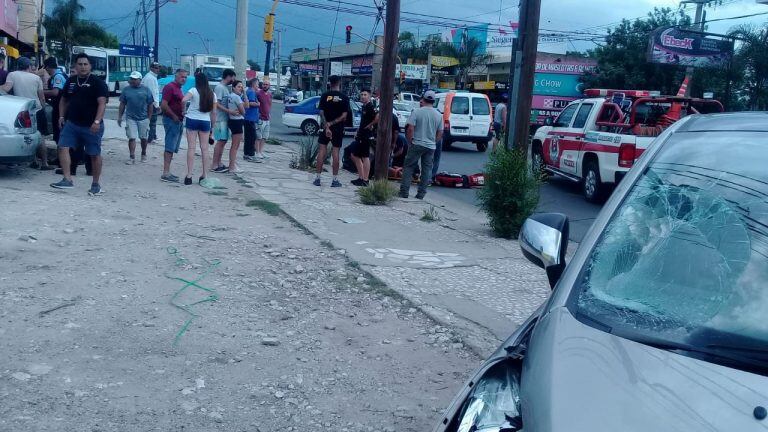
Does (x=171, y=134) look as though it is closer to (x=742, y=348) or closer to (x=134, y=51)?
(x=742, y=348)

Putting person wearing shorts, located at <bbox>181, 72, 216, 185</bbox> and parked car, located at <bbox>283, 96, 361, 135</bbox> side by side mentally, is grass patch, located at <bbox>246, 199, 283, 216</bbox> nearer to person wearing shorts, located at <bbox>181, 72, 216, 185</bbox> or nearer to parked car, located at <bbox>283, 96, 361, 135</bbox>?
person wearing shorts, located at <bbox>181, 72, 216, 185</bbox>

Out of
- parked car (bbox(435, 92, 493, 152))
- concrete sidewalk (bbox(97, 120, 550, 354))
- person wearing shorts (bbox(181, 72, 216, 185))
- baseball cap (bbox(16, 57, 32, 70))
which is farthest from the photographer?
parked car (bbox(435, 92, 493, 152))

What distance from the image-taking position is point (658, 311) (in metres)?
2.54

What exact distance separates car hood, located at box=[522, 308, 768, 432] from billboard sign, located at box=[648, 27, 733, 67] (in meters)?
33.2

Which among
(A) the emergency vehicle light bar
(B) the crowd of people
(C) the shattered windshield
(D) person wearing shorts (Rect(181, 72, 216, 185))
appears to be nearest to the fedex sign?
(A) the emergency vehicle light bar

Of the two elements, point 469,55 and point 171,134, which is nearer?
point 171,134

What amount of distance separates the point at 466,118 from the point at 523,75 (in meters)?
14.3

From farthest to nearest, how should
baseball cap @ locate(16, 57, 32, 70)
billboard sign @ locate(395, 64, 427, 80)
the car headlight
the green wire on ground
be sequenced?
billboard sign @ locate(395, 64, 427, 80) → baseball cap @ locate(16, 57, 32, 70) → the green wire on ground → the car headlight

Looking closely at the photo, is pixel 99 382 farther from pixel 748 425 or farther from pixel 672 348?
pixel 748 425

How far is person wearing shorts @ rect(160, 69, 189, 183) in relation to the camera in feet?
35.3

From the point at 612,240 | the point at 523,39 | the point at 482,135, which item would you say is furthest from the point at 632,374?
the point at 482,135

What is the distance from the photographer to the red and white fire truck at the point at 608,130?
476 inches

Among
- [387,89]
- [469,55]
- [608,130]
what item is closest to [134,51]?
[469,55]

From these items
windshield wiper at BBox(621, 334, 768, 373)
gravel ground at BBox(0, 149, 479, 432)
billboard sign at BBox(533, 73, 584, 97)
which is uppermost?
billboard sign at BBox(533, 73, 584, 97)
